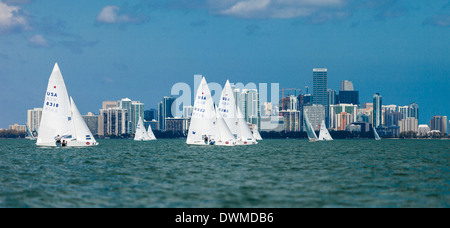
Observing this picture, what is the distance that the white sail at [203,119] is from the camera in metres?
86.2

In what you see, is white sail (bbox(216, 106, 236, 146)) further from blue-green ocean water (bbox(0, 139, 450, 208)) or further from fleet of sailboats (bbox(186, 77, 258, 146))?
blue-green ocean water (bbox(0, 139, 450, 208))

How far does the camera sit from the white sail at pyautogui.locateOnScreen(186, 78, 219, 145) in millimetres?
86250

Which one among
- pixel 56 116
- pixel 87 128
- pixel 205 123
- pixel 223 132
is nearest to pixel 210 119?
pixel 205 123

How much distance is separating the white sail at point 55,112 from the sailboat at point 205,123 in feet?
60.1

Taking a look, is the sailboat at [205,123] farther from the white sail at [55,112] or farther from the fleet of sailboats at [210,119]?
the white sail at [55,112]

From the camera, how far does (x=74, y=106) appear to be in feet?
267

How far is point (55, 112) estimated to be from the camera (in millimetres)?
74875

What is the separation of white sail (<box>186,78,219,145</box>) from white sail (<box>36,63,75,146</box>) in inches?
718

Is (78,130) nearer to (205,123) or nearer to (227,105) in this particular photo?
(205,123)
